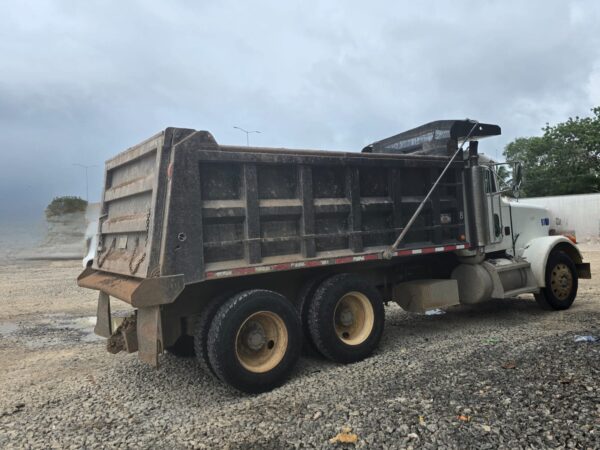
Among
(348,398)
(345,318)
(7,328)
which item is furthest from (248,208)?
(7,328)

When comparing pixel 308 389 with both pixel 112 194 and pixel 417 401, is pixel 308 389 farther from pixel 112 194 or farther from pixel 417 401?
pixel 112 194

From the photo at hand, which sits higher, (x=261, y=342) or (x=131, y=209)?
(x=131, y=209)

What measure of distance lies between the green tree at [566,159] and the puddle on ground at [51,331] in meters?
29.2

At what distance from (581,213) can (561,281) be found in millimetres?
19858

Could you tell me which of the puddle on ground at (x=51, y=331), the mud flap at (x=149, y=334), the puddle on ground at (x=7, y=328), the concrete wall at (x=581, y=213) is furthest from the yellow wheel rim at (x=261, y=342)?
the concrete wall at (x=581, y=213)

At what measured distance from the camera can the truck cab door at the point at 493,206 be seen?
23.9 ft

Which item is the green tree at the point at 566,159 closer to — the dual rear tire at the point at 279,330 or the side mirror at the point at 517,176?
the side mirror at the point at 517,176

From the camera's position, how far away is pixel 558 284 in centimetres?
783

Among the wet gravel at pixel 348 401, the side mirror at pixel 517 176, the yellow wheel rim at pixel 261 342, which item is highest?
the side mirror at pixel 517 176

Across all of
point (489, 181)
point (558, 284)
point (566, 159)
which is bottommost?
point (558, 284)

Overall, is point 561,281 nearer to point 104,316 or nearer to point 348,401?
point 348,401

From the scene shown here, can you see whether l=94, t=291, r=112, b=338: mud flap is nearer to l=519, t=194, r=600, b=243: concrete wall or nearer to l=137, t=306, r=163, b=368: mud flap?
l=137, t=306, r=163, b=368: mud flap

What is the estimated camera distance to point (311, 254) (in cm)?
526

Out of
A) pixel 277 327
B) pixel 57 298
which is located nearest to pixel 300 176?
pixel 277 327
